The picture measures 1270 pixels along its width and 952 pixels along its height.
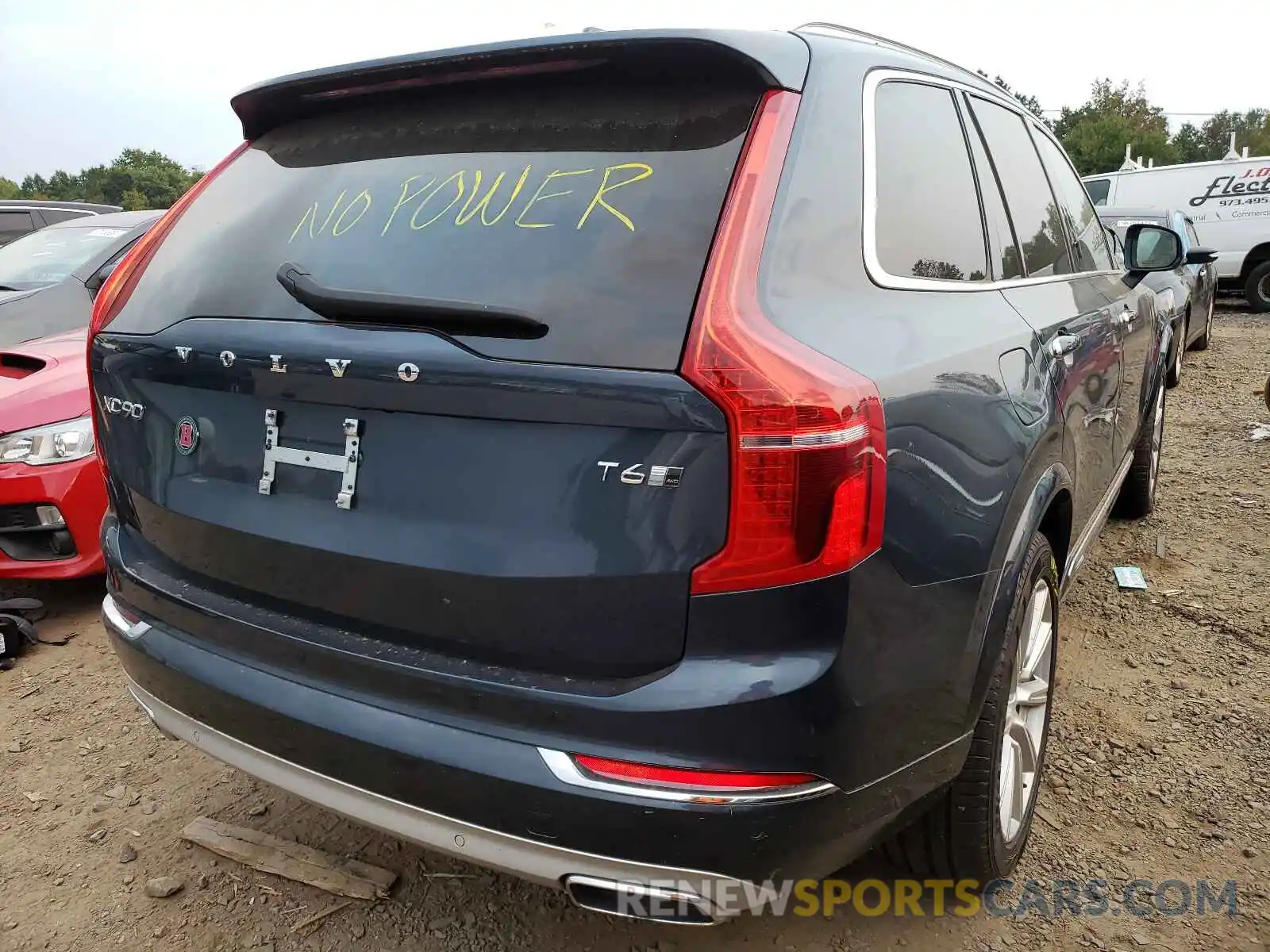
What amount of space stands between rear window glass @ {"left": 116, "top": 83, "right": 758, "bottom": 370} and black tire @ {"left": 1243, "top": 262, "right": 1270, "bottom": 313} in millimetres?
14313

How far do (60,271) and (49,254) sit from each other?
0.33m

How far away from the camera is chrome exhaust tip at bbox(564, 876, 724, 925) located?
58.0 inches

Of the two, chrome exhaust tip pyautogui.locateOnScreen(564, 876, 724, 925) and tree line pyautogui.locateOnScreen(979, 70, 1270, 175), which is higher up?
tree line pyautogui.locateOnScreen(979, 70, 1270, 175)

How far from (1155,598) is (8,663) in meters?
4.38

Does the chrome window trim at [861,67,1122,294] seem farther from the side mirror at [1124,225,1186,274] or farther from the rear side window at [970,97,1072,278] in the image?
the side mirror at [1124,225,1186,274]

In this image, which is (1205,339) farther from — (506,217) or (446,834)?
(446,834)

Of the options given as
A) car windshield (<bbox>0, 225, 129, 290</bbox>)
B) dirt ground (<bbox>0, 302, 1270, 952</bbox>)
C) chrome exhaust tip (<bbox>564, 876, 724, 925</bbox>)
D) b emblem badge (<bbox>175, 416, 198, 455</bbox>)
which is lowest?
dirt ground (<bbox>0, 302, 1270, 952</bbox>)

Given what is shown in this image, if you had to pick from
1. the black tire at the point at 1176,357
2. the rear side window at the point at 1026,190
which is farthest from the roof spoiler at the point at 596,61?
the black tire at the point at 1176,357

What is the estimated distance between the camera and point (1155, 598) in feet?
12.2

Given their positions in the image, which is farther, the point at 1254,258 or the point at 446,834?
the point at 1254,258

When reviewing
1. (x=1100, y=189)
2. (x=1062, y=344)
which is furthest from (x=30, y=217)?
(x=1100, y=189)

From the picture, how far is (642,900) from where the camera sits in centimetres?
150

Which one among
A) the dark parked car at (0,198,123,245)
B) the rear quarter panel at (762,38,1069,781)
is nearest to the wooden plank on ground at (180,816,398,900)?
the rear quarter panel at (762,38,1069,781)

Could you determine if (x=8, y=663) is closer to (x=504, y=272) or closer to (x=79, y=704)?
(x=79, y=704)
